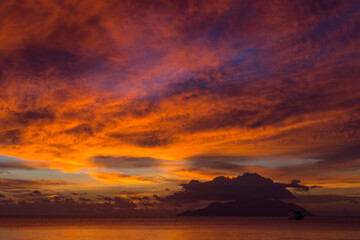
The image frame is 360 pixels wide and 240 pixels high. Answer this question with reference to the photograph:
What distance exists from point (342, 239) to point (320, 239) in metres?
7.01

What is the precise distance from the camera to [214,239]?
122m

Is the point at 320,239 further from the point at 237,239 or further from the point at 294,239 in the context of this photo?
the point at 237,239

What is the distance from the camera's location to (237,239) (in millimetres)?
118188

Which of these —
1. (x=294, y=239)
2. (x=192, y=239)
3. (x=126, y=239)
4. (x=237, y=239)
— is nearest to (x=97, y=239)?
(x=126, y=239)

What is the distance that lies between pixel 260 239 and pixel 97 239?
4940 centimetres

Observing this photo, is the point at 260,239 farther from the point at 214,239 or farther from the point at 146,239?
the point at 146,239

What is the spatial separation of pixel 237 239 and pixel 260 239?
22.7ft

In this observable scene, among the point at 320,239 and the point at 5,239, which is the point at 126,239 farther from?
the point at 320,239

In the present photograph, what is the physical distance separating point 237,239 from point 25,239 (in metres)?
63.1

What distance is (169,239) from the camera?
400ft

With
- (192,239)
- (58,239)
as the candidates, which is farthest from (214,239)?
(58,239)

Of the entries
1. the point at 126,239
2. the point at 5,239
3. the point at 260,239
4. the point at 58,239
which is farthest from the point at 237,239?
the point at 5,239


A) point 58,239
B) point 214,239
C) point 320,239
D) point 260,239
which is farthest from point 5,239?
point 320,239

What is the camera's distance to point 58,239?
11862 centimetres
